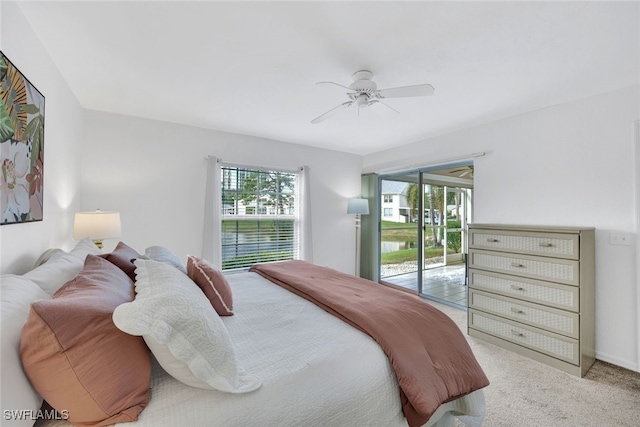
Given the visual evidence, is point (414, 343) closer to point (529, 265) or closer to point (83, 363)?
point (83, 363)

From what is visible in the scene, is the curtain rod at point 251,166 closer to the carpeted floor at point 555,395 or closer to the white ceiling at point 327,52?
the white ceiling at point 327,52

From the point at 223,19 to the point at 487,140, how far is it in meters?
3.14

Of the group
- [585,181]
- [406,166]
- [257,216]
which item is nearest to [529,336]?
[585,181]

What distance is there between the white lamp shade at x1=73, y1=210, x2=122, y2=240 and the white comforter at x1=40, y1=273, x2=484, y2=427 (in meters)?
1.63

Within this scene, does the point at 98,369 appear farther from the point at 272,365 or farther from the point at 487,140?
the point at 487,140

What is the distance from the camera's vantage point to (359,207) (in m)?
4.68

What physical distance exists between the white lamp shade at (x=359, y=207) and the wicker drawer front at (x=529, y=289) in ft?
6.58

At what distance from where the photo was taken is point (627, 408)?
1.88 meters

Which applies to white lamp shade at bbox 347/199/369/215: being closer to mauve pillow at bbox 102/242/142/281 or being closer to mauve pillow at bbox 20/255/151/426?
mauve pillow at bbox 102/242/142/281

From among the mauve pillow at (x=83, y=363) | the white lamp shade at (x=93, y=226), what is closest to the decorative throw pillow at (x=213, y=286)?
the mauve pillow at (x=83, y=363)

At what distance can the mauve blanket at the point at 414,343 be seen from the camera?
1229 mm

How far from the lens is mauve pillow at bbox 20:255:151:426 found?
77cm

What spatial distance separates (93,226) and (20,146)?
1.04 meters

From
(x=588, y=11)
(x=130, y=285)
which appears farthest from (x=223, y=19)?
(x=588, y=11)
